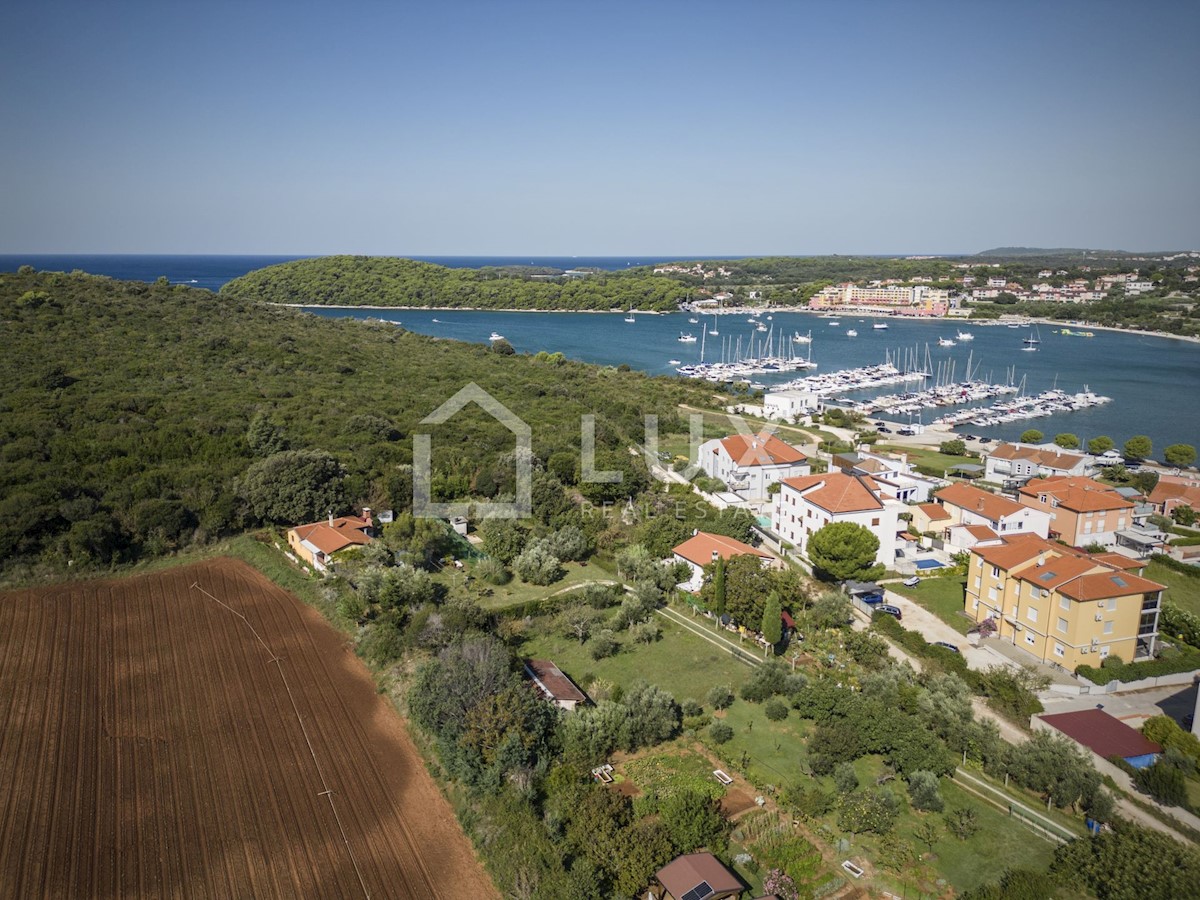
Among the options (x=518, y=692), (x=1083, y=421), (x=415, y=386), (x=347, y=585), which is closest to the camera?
(x=518, y=692)

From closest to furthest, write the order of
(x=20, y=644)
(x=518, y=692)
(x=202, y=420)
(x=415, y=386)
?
(x=518, y=692), (x=20, y=644), (x=202, y=420), (x=415, y=386)

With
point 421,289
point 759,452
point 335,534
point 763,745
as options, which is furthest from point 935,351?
point 421,289

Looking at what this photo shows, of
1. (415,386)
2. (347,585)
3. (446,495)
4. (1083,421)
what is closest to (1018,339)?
(1083,421)

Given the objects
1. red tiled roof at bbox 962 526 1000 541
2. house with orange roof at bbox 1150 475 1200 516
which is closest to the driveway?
red tiled roof at bbox 962 526 1000 541

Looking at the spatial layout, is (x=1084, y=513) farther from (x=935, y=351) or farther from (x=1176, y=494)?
(x=935, y=351)

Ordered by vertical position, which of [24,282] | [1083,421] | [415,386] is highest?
[24,282]

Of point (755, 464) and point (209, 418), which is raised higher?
point (209, 418)

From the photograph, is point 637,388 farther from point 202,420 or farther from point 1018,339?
Result: point 1018,339
